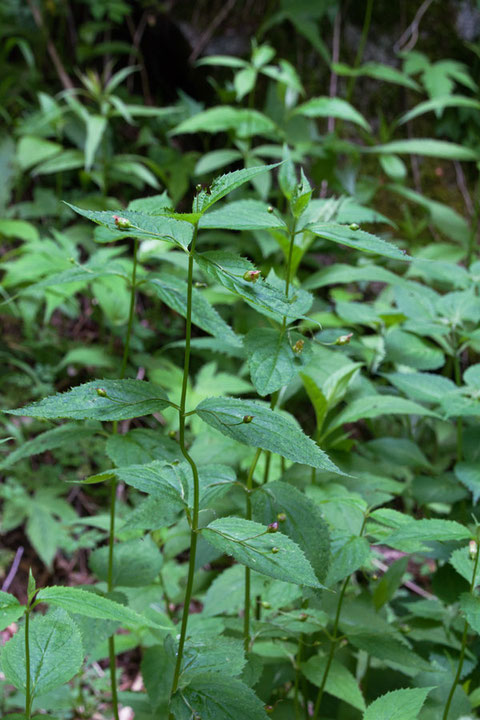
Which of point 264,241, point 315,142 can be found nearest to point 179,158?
point 315,142

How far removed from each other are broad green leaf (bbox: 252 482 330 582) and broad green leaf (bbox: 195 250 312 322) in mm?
345

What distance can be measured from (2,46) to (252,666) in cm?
384

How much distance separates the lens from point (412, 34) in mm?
3725

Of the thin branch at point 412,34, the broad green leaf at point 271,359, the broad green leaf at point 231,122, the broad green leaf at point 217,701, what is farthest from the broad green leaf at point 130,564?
the thin branch at point 412,34

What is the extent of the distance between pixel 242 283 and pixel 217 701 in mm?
524

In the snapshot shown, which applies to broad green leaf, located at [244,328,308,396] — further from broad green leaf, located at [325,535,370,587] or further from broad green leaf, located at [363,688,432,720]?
broad green leaf, located at [363,688,432,720]

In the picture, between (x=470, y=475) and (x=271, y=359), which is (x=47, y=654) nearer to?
(x=271, y=359)

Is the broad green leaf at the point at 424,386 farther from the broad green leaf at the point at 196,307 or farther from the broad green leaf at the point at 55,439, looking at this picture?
the broad green leaf at the point at 55,439

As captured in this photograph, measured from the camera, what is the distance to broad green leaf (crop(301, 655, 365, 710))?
1163 mm

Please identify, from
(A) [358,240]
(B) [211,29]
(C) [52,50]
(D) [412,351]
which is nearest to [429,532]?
(A) [358,240]

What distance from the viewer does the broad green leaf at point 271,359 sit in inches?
34.9

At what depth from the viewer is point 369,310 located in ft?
6.01

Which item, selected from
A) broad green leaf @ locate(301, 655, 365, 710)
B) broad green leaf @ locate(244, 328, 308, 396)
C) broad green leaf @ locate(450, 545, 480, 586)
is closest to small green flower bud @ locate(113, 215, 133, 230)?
broad green leaf @ locate(244, 328, 308, 396)

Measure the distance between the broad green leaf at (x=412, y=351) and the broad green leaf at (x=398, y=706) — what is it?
856 mm
